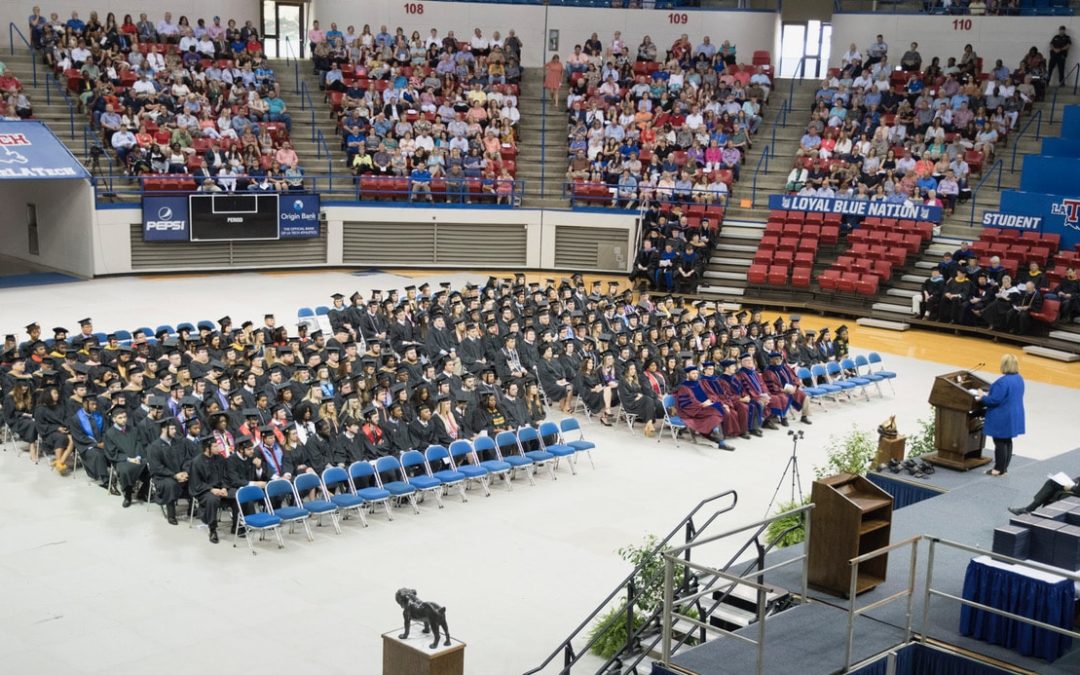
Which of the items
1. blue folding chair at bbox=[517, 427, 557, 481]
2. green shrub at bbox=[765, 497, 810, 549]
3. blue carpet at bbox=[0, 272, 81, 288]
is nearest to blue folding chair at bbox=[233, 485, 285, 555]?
blue folding chair at bbox=[517, 427, 557, 481]

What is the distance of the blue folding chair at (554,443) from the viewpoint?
16.9 metres

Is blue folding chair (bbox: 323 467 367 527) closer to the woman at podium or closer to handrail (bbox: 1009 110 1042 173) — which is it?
the woman at podium

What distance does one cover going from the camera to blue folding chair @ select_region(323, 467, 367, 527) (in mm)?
14547

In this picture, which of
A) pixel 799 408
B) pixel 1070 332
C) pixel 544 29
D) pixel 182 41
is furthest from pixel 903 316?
pixel 182 41

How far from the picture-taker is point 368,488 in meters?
15.1

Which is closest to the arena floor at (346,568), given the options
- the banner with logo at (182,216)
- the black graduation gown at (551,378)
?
the black graduation gown at (551,378)

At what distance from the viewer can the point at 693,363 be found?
20.3m

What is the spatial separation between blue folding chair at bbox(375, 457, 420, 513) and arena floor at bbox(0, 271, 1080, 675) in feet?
0.96

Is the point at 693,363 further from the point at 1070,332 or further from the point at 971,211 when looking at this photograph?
the point at 971,211

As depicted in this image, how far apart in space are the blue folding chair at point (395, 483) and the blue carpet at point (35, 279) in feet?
55.9

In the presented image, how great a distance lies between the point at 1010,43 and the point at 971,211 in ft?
26.3

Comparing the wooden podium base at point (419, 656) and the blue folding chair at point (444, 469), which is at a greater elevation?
the wooden podium base at point (419, 656)

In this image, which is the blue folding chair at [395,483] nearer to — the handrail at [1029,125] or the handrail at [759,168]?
the handrail at [759,168]

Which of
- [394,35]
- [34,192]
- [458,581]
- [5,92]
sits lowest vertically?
[458,581]
